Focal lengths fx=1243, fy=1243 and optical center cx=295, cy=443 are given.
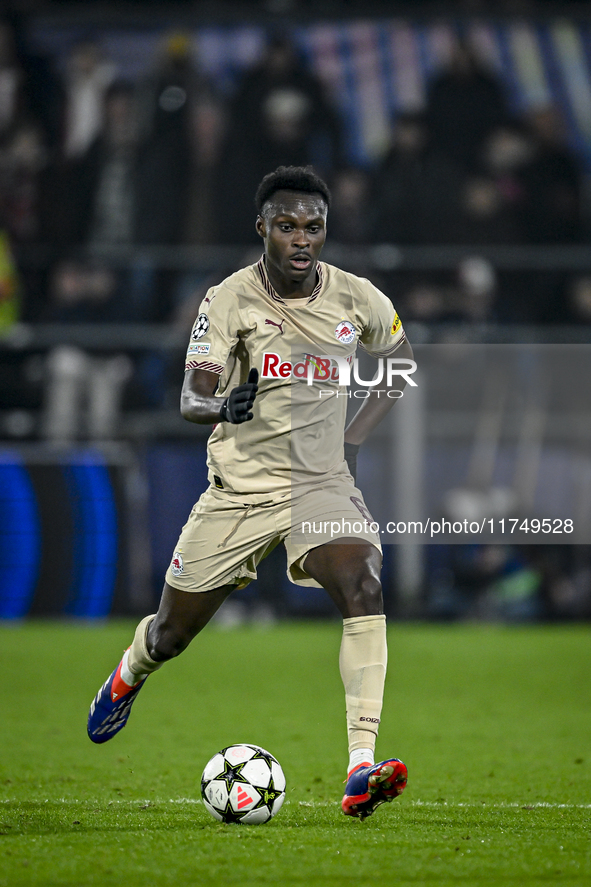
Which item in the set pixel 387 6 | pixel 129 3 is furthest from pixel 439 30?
pixel 129 3

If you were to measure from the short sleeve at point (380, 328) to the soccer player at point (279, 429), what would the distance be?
0.6 inches

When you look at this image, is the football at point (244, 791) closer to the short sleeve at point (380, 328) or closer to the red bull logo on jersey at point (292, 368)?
the red bull logo on jersey at point (292, 368)

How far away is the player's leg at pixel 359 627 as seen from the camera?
426cm

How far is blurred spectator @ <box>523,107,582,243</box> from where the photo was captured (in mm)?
13264

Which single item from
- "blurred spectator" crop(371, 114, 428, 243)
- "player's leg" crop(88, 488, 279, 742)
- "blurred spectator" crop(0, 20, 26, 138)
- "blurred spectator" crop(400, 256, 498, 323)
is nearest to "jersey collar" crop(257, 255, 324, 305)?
"player's leg" crop(88, 488, 279, 742)

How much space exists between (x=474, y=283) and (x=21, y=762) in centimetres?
791

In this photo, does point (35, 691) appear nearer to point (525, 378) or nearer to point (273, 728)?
point (273, 728)

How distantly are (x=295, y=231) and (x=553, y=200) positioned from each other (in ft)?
30.6

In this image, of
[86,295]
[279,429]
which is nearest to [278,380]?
[279,429]

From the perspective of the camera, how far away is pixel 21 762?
5.54 meters

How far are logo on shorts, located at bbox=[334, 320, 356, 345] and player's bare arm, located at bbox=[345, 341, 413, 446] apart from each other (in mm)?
292

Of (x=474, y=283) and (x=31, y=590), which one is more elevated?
(x=474, y=283)

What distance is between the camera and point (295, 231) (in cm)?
457

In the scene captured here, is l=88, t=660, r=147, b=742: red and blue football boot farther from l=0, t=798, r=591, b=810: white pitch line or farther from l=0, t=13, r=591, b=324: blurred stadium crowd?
l=0, t=13, r=591, b=324: blurred stadium crowd
